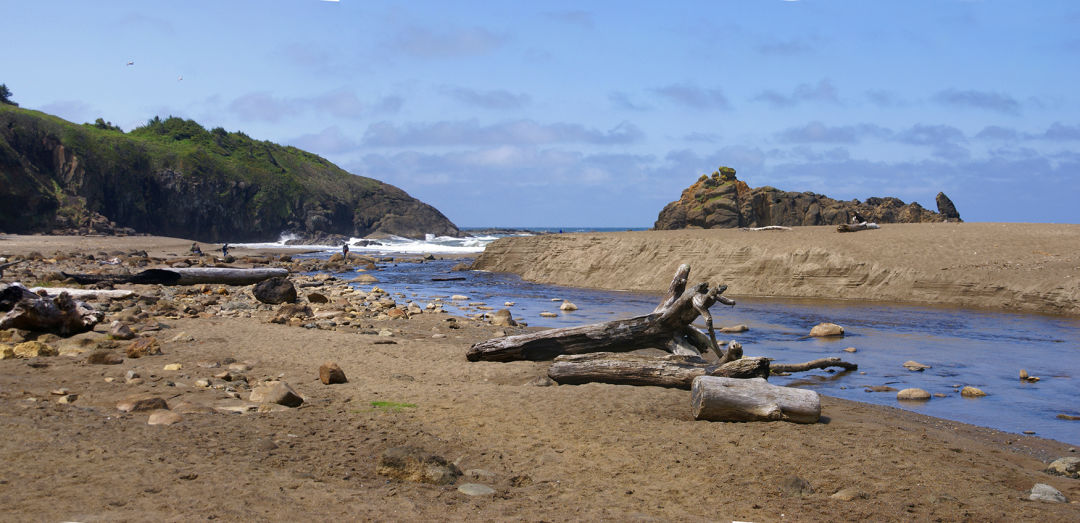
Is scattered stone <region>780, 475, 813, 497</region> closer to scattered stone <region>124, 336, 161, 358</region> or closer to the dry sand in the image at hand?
scattered stone <region>124, 336, 161, 358</region>

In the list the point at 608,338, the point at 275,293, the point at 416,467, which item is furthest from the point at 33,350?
the point at 275,293

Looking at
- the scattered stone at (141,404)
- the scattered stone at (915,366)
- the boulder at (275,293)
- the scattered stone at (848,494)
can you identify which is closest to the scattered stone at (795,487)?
the scattered stone at (848,494)

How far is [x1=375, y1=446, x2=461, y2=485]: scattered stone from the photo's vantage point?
187 inches

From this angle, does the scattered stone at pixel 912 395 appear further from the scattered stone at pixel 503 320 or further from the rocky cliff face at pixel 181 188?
the rocky cliff face at pixel 181 188

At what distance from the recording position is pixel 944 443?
608cm

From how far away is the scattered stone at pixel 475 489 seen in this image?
180 inches

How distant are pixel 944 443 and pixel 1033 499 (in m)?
1.31

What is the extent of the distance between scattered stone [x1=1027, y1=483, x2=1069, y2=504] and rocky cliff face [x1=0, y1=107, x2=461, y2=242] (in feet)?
173

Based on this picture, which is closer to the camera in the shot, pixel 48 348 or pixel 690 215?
pixel 48 348

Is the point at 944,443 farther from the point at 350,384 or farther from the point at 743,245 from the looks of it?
the point at 743,245

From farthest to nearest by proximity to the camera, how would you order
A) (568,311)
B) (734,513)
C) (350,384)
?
(568,311) < (350,384) < (734,513)

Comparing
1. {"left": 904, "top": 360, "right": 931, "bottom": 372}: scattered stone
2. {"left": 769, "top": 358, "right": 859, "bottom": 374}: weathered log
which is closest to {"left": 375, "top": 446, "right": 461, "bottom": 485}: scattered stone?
{"left": 769, "top": 358, "right": 859, "bottom": 374}: weathered log

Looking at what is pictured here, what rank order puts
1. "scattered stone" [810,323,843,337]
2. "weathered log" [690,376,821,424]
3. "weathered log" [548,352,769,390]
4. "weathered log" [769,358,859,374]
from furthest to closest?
"scattered stone" [810,323,843,337], "weathered log" [769,358,859,374], "weathered log" [548,352,769,390], "weathered log" [690,376,821,424]

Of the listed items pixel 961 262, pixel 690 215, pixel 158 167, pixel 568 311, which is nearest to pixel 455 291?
pixel 568 311
